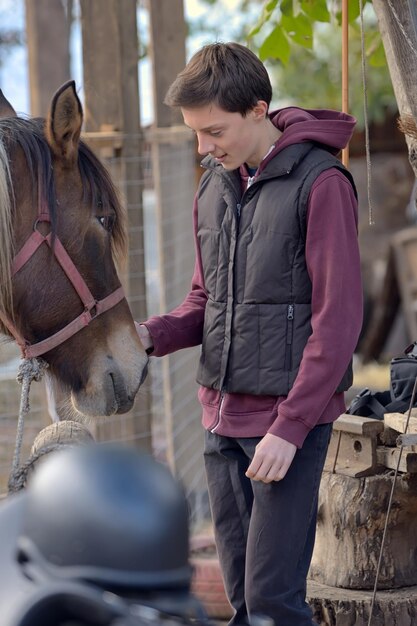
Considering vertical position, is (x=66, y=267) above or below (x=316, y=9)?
below

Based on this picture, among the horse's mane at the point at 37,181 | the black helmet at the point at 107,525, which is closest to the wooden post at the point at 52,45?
the horse's mane at the point at 37,181

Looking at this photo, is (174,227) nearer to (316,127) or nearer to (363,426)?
(363,426)

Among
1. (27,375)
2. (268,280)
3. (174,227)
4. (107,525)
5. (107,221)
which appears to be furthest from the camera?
(174,227)

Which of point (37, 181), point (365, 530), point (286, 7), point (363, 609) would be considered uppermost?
point (286, 7)

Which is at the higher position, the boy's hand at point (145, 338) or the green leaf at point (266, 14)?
the green leaf at point (266, 14)

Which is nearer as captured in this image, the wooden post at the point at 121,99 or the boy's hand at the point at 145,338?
the boy's hand at the point at 145,338

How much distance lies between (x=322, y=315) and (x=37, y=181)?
2.90 feet

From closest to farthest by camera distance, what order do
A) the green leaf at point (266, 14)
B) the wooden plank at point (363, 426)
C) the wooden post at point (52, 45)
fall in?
the wooden plank at point (363, 426) < the green leaf at point (266, 14) < the wooden post at point (52, 45)

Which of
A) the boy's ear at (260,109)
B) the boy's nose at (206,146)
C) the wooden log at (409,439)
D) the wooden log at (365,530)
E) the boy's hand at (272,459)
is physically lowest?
the wooden log at (365,530)

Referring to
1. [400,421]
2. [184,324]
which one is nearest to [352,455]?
[400,421]

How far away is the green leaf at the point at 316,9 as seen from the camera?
354 centimetres

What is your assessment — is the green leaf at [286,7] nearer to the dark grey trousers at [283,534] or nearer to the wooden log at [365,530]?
the wooden log at [365,530]

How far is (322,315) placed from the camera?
2.04 meters

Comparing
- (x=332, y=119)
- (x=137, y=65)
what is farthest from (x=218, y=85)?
(x=137, y=65)
